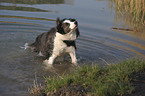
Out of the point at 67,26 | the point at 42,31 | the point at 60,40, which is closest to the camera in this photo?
the point at 67,26

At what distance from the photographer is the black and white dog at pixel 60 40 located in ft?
19.4

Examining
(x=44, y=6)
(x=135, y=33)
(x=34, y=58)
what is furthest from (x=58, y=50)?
(x=44, y=6)

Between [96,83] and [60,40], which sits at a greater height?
[60,40]

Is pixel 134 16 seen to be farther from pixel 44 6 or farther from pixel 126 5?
pixel 44 6

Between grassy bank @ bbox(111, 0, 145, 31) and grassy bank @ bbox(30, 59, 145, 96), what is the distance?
5138 millimetres

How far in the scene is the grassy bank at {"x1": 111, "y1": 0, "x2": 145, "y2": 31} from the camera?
375 inches

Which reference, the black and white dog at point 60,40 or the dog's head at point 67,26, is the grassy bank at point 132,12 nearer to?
the black and white dog at point 60,40

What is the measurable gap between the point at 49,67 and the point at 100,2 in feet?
33.0

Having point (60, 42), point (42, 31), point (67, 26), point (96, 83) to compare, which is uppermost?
point (67, 26)

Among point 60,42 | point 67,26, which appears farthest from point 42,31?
point 67,26

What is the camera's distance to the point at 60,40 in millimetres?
6199

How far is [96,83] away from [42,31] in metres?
6.00

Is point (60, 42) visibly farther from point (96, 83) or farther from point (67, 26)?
point (96, 83)

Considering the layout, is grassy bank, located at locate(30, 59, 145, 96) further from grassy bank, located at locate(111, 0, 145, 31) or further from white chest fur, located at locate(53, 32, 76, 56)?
grassy bank, located at locate(111, 0, 145, 31)
